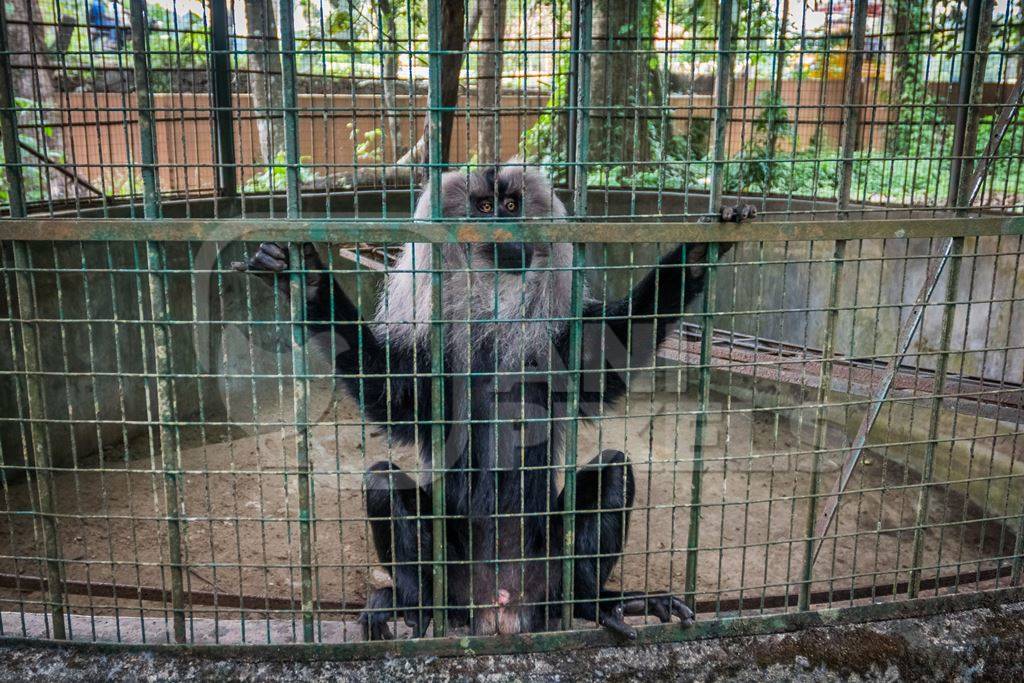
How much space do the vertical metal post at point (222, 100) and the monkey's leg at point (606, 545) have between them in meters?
4.45

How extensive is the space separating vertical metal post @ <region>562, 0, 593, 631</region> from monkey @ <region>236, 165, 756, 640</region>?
108 mm

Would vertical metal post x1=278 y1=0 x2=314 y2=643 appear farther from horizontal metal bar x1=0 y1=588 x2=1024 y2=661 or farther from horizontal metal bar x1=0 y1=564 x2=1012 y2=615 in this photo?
horizontal metal bar x1=0 y1=564 x2=1012 y2=615

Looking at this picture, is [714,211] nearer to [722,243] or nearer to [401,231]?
[722,243]

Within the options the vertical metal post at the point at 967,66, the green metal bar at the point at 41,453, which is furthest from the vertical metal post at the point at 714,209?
the green metal bar at the point at 41,453

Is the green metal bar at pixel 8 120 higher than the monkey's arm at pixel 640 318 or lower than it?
higher

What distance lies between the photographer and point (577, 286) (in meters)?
2.94

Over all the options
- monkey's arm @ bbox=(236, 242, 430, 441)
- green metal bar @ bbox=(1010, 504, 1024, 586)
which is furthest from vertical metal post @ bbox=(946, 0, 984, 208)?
monkey's arm @ bbox=(236, 242, 430, 441)

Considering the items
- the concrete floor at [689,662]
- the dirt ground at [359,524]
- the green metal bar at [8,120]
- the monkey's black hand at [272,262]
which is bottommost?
the dirt ground at [359,524]

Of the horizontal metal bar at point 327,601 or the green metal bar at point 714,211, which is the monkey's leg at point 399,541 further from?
the green metal bar at point 714,211

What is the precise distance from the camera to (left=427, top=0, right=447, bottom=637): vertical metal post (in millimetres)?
2703

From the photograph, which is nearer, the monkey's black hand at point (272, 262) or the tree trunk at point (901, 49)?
the monkey's black hand at point (272, 262)

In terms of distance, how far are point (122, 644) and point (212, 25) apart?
208 inches

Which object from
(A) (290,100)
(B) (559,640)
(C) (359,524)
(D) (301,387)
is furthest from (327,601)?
(A) (290,100)

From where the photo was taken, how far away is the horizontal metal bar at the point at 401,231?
9.07ft
